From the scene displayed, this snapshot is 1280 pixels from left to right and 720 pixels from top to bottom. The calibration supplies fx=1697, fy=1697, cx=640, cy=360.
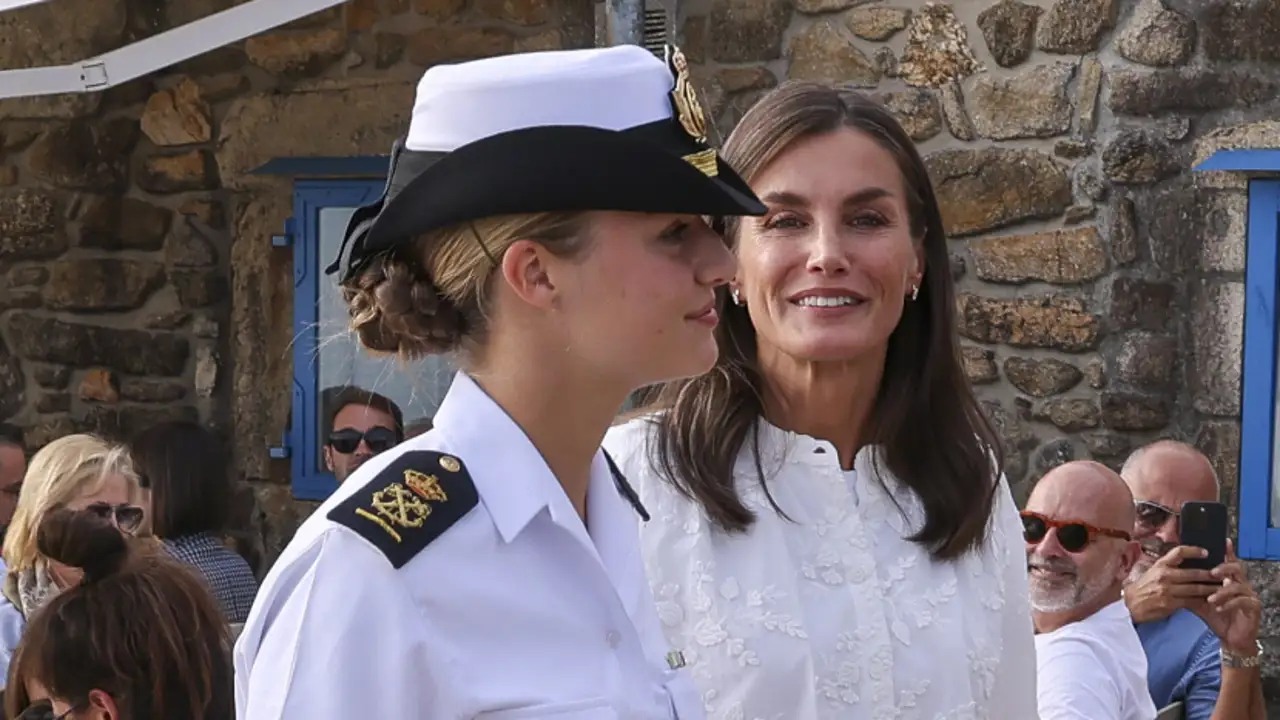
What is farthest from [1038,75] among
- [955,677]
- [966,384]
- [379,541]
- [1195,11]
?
[379,541]

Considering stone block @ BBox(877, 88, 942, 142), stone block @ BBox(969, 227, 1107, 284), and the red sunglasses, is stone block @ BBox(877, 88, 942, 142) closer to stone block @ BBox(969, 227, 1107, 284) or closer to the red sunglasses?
stone block @ BBox(969, 227, 1107, 284)

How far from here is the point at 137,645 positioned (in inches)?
101

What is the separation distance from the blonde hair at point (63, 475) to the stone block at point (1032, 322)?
219 cm

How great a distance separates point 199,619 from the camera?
2639 millimetres

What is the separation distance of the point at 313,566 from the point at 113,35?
15.6ft

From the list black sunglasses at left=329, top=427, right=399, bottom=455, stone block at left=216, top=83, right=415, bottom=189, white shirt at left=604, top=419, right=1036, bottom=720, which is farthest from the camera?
stone block at left=216, top=83, right=415, bottom=189

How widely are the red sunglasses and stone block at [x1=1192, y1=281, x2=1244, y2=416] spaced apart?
1275 millimetres

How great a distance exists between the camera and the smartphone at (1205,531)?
3.29 m

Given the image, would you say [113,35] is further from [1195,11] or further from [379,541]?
[379,541]

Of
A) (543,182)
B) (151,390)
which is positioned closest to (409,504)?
(543,182)

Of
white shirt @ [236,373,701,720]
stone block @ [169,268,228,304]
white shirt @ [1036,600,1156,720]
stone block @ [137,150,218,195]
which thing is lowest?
white shirt @ [1036,600,1156,720]

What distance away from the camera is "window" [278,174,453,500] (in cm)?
536

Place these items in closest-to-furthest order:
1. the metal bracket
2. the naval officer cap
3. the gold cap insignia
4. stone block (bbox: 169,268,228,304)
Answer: the naval officer cap
the gold cap insignia
the metal bracket
stone block (bbox: 169,268,228,304)

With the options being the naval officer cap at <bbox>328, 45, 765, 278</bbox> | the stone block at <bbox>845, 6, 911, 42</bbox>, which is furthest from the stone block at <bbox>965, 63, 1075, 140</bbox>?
the naval officer cap at <bbox>328, 45, 765, 278</bbox>
